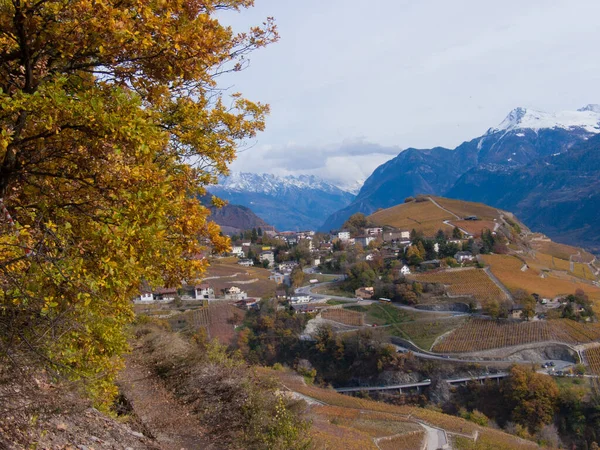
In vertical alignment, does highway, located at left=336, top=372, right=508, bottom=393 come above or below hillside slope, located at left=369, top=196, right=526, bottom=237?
below

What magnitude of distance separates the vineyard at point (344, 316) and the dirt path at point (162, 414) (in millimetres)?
34401

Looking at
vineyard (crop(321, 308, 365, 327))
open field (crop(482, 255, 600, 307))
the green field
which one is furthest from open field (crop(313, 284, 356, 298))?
open field (crop(482, 255, 600, 307))

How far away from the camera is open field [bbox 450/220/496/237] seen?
7012 centimetres

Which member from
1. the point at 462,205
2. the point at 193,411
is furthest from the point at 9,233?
the point at 462,205

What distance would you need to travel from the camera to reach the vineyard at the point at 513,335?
120 ft

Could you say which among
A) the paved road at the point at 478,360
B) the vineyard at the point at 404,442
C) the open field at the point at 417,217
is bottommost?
the paved road at the point at 478,360

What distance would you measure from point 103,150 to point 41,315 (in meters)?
1.29

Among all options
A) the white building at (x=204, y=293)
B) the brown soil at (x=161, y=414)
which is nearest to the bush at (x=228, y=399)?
the brown soil at (x=161, y=414)

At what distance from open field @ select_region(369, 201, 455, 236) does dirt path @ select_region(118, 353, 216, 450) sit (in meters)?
64.1

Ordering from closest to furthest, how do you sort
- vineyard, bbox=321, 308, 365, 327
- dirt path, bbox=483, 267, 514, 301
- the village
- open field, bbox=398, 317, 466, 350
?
1. open field, bbox=398, 317, 466, 350
2. the village
3. vineyard, bbox=321, 308, 365, 327
4. dirt path, bbox=483, 267, 514, 301

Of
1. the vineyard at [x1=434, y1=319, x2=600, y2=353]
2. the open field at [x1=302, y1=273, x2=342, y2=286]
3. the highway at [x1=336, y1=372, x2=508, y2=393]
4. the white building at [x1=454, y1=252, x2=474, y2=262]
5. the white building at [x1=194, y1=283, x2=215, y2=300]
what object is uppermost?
the white building at [x1=454, y1=252, x2=474, y2=262]

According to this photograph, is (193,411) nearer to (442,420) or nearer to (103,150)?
(103,150)

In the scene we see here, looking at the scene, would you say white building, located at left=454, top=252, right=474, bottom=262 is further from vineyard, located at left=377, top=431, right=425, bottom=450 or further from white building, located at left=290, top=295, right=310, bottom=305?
vineyard, located at left=377, top=431, right=425, bottom=450

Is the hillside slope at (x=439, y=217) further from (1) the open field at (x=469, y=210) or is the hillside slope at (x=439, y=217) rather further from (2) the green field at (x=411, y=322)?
(2) the green field at (x=411, y=322)
